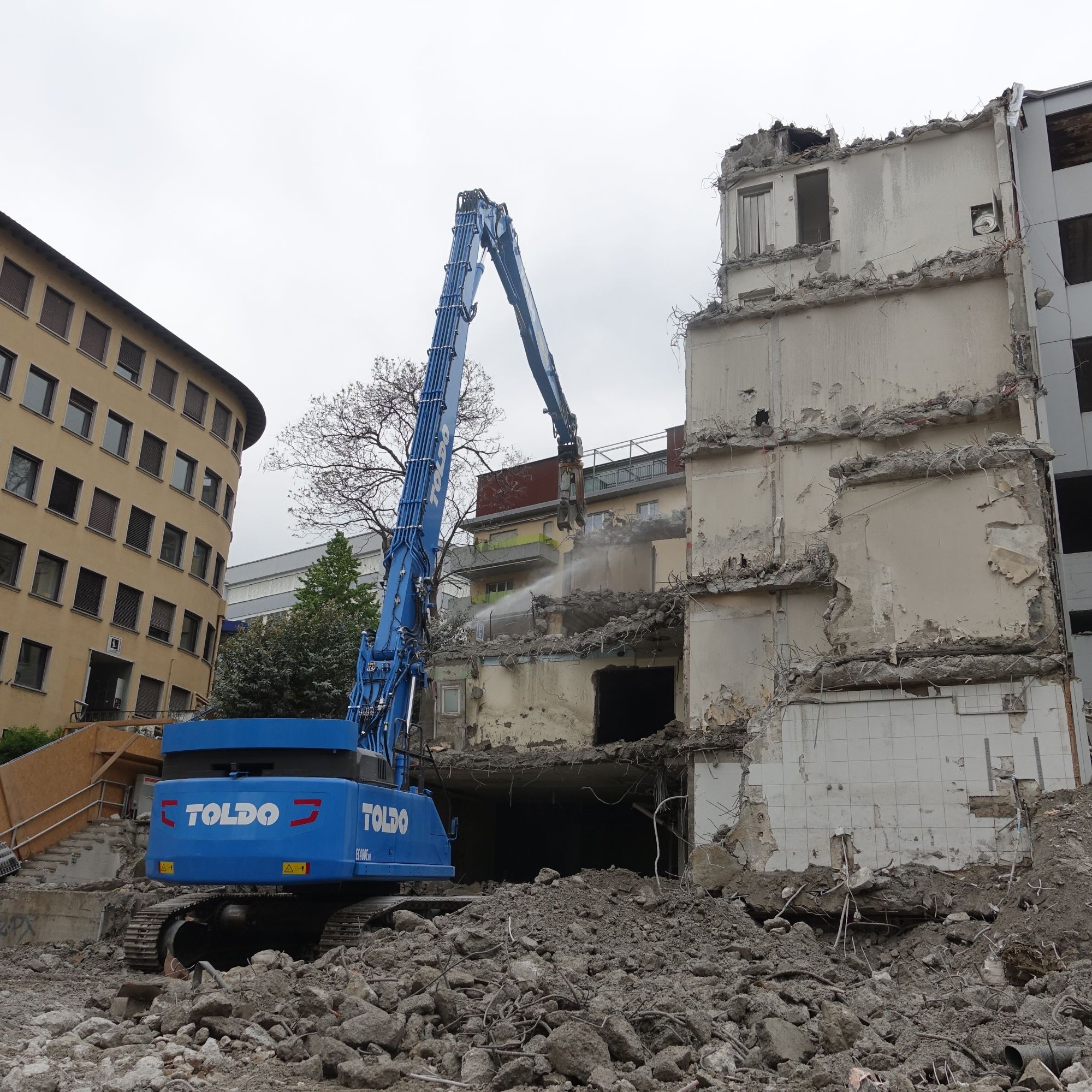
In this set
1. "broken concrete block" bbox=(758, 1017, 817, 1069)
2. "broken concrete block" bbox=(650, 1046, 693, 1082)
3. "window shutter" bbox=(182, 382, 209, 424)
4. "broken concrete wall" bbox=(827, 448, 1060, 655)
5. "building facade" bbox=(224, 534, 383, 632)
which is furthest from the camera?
"building facade" bbox=(224, 534, 383, 632)

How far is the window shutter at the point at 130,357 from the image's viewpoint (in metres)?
32.7

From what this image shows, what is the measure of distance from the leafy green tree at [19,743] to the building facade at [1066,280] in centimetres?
2180

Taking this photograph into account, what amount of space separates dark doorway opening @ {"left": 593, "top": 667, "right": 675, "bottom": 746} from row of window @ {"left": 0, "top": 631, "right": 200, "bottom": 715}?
555 inches

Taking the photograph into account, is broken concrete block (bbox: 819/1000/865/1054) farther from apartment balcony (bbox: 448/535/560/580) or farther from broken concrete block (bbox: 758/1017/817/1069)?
apartment balcony (bbox: 448/535/560/580)

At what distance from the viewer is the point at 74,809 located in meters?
20.0

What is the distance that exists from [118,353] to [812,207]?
23363 mm

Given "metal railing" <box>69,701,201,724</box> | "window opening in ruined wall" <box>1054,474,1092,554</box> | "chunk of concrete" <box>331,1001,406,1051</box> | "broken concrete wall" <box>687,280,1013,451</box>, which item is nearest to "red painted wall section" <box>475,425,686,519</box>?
"metal railing" <box>69,701,201,724</box>

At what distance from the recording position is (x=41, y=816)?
19297 millimetres

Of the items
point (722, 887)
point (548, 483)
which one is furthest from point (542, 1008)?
point (548, 483)

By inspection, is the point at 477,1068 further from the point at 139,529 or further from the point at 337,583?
the point at 139,529

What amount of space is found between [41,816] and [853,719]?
15.4 meters

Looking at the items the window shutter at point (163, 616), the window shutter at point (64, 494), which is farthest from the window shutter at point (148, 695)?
the window shutter at point (64, 494)

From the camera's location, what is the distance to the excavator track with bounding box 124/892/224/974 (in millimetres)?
11219

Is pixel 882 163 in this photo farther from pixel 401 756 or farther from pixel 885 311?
pixel 401 756
